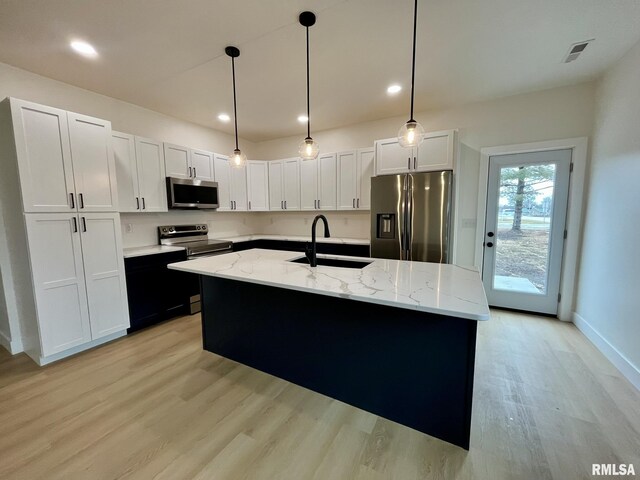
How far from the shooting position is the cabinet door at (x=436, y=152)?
3.22m

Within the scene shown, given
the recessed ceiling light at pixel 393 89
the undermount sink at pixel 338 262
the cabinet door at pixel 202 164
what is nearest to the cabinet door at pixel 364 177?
the recessed ceiling light at pixel 393 89

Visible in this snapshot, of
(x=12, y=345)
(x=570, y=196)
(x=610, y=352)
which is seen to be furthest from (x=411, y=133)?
(x=12, y=345)

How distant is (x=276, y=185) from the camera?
4797mm

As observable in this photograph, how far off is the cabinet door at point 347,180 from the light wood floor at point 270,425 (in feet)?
8.74

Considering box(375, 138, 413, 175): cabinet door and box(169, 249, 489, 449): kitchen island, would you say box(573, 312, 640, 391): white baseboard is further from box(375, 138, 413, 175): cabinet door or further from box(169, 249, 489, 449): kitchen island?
box(375, 138, 413, 175): cabinet door

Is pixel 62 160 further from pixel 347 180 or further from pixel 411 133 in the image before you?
pixel 347 180

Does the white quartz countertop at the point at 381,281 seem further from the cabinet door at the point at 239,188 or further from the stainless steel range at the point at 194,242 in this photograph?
the cabinet door at the point at 239,188

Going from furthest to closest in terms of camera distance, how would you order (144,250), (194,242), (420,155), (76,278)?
(194,242), (420,155), (144,250), (76,278)

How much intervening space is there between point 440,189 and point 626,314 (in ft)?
6.35

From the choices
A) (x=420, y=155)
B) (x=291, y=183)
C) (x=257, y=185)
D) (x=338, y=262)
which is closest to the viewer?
(x=338, y=262)

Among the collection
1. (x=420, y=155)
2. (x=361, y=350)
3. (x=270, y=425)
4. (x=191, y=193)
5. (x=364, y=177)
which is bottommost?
(x=270, y=425)

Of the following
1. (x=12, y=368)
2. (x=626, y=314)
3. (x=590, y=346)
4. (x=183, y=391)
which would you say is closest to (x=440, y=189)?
(x=626, y=314)

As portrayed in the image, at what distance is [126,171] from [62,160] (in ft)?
2.43

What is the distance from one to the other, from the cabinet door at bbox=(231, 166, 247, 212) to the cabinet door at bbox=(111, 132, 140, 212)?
4.82 ft
